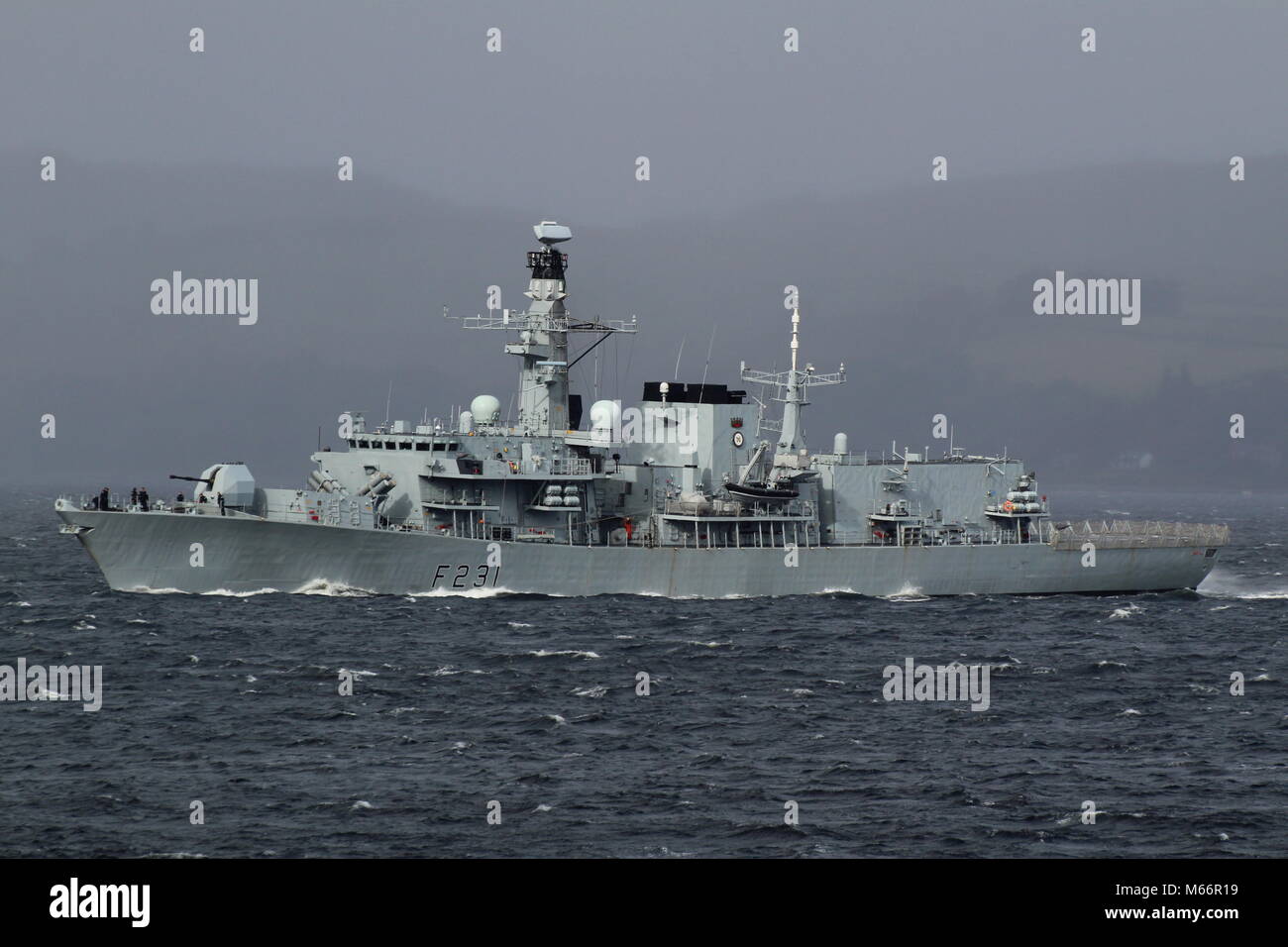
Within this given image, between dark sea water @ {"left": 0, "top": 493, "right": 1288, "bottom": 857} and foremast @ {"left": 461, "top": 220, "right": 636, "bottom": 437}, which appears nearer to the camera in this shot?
dark sea water @ {"left": 0, "top": 493, "right": 1288, "bottom": 857}

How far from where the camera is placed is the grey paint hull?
40750 mm

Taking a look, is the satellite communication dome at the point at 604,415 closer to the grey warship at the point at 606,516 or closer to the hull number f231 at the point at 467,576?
the grey warship at the point at 606,516

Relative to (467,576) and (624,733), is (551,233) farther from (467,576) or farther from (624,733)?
(624,733)

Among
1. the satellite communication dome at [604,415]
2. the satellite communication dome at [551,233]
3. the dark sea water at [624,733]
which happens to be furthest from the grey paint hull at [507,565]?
the satellite communication dome at [551,233]

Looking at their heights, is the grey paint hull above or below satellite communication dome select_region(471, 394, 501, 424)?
below

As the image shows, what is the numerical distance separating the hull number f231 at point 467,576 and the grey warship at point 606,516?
0.23ft

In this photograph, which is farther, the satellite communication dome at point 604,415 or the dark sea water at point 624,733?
the satellite communication dome at point 604,415

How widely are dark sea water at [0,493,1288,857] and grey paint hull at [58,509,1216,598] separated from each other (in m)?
0.81

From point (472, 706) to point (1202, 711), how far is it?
51.4 ft

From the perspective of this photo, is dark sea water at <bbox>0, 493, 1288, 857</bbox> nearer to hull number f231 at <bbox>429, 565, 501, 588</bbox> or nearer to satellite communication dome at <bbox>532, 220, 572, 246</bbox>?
hull number f231 at <bbox>429, 565, 501, 588</bbox>

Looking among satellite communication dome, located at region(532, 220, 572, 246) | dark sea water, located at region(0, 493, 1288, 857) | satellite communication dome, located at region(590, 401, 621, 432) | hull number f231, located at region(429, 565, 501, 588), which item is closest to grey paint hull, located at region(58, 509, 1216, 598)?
hull number f231, located at region(429, 565, 501, 588)

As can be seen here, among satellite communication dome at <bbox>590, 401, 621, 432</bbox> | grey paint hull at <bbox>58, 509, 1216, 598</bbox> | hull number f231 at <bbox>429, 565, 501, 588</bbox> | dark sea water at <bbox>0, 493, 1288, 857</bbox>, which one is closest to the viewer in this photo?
dark sea water at <bbox>0, 493, 1288, 857</bbox>

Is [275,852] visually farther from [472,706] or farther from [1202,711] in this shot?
[1202,711]

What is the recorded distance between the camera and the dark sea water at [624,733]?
66.2 feet
